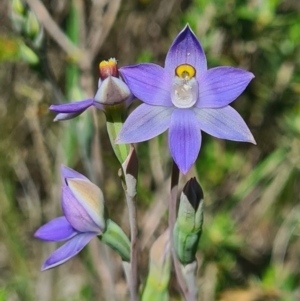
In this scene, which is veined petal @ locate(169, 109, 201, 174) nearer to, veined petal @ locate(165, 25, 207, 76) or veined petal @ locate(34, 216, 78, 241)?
veined petal @ locate(165, 25, 207, 76)

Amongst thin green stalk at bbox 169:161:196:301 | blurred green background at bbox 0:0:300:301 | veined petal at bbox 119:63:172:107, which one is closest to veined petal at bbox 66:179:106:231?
thin green stalk at bbox 169:161:196:301

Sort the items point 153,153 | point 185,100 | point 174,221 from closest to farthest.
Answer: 1. point 185,100
2. point 174,221
3. point 153,153

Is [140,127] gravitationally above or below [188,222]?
above

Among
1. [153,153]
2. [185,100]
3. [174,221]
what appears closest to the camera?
[185,100]

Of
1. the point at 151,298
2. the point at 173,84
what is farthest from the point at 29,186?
the point at 173,84

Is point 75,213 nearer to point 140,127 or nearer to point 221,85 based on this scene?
point 140,127

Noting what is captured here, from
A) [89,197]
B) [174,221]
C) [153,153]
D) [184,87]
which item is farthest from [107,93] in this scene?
[153,153]

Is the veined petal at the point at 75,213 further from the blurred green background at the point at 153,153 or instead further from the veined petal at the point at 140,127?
the blurred green background at the point at 153,153
